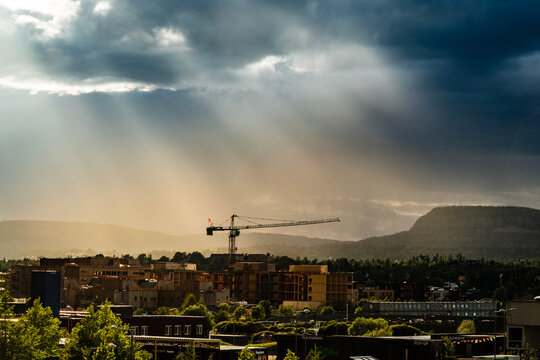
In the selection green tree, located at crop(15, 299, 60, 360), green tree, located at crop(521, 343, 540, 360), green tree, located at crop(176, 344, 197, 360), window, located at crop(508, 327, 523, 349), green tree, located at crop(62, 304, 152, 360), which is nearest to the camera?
green tree, located at crop(62, 304, 152, 360)

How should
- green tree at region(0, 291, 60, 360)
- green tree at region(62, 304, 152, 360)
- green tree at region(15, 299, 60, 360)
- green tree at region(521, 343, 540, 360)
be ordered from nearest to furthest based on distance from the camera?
green tree at region(62, 304, 152, 360) → green tree at region(0, 291, 60, 360) → green tree at region(15, 299, 60, 360) → green tree at region(521, 343, 540, 360)

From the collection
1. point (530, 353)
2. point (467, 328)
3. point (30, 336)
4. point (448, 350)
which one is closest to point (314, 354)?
point (448, 350)

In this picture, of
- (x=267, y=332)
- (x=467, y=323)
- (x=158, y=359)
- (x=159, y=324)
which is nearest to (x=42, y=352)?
(x=158, y=359)

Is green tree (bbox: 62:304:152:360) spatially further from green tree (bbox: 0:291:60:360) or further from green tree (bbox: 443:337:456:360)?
green tree (bbox: 443:337:456:360)

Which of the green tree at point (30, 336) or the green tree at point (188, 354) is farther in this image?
the green tree at point (188, 354)

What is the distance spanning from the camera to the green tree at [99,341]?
3034 inches

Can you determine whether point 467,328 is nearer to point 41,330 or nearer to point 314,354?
point 314,354

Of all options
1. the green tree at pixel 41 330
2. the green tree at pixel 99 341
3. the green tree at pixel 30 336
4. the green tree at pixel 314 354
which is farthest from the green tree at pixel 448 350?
the green tree at pixel 30 336

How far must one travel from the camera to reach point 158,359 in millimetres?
89062

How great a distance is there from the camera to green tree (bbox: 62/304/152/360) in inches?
3034

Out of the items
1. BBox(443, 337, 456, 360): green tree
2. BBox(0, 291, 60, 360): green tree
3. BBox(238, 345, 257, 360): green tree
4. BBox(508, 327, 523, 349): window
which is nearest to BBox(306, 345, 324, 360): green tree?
BBox(238, 345, 257, 360): green tree

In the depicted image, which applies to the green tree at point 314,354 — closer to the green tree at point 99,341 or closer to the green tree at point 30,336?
the green tree at point 99,341

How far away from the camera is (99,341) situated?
265ft

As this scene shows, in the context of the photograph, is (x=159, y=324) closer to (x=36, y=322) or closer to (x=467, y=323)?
(x=36, y=322)
